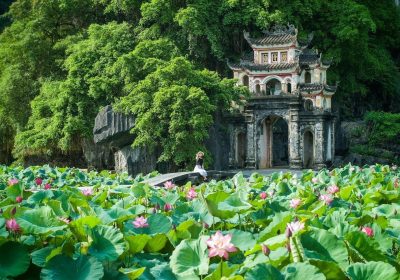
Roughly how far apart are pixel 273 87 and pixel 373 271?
2063 cm

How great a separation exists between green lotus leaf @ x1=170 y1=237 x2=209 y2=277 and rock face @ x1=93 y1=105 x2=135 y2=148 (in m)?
16.5

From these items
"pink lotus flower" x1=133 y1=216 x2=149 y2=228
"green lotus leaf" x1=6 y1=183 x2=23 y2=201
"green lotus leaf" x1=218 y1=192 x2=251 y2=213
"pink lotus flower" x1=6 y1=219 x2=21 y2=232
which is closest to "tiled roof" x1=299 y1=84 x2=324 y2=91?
"green lotus leaf" x1=6 y1=183 x2=23 y2=201

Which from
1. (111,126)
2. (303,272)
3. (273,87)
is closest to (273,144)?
(273,87)

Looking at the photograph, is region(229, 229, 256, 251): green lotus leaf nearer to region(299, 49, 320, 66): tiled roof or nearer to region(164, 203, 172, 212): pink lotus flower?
region(164, 203, 172, 212): pink lotus flower

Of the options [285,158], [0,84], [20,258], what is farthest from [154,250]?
[285,158]

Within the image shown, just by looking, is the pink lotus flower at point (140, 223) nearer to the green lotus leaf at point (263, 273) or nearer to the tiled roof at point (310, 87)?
the green lotus leaf at point (263, 273)

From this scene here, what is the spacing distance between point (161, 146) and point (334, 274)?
54.1 ft

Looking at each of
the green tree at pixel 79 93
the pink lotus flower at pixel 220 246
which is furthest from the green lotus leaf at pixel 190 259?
the green tree at pixel 79 93

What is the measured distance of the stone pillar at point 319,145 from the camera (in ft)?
67.5

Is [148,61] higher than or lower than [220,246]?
higher

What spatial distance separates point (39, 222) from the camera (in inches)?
93.0

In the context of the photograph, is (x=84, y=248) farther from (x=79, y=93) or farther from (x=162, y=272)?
(x=79, y=93)

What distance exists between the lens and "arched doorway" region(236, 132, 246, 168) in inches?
867

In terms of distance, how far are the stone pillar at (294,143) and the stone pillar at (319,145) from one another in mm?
652
